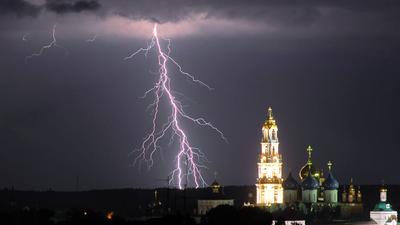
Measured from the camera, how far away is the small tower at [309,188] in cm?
19875

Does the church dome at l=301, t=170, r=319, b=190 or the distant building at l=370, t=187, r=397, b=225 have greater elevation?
the church dome at l=301, t=170, r=319, b=190

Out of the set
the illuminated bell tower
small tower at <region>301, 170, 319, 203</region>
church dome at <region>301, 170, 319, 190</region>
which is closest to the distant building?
small tower at <region>301, 170, 319, 203</region>

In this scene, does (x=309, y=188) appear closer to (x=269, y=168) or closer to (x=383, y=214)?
(x=383, y=214)

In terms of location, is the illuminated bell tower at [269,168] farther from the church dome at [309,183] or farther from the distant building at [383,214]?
the distant building at [383,214]

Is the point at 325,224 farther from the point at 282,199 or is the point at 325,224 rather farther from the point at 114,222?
the point at 114,222

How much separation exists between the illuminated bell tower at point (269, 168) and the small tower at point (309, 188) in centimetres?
830

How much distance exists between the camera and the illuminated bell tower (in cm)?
18362

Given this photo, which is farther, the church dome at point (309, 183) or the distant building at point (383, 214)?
the church dome at point (309, 183)

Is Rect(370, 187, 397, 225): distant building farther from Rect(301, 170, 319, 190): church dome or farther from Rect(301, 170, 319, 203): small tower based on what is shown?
Rect(301, 170, 319, 190): church dome

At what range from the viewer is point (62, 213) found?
198 meters

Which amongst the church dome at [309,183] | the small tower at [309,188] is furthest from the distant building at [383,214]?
the church dome at [309,183]

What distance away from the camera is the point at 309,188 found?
652 ft

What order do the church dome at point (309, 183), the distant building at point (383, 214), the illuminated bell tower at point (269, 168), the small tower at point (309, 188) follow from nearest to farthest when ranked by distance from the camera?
the illuminated bell tower at point (269, 168) → the distant building at point (383, 214) → the church dome at point (309, 183) → the small tower at point (309, 188)

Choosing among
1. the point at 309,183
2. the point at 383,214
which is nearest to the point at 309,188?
the point at 309,183
